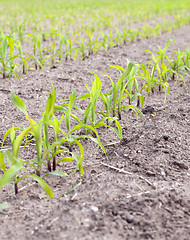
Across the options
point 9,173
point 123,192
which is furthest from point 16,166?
point 123,192

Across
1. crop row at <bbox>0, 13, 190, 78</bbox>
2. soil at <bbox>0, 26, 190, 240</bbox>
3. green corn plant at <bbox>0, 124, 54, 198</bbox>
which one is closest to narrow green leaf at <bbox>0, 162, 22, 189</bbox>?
green corn plant at <bbox>0, 124, 54, 198</bbox>

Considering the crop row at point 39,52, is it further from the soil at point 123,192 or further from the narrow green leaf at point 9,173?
the narrow green leaf at point 9,173

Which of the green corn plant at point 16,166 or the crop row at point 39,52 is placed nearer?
the green corn plant at point 16,166

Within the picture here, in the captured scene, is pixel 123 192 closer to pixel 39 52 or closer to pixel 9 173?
pixel 9 173

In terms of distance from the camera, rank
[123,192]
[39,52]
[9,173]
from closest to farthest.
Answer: [9,173] → [123,192] → [39,52]

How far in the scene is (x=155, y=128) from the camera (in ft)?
7.63

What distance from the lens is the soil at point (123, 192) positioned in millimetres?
1417

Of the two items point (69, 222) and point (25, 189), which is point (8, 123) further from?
point (69, 222)

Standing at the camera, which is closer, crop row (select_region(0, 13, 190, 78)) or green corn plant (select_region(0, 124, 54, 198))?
green corn plant (select_region(0, 124, 54, 198))

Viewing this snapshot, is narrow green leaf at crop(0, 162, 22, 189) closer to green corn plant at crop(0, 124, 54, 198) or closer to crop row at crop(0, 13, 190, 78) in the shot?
green corn plant at crop(0, 124, 54, 198)

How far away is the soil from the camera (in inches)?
55.8

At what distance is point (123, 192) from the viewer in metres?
1.65

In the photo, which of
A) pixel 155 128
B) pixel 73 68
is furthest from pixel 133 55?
pixel 155 128

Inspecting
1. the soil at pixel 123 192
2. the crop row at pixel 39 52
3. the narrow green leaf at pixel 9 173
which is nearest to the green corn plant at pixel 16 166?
the narrow green leaf at pixel 9 173
